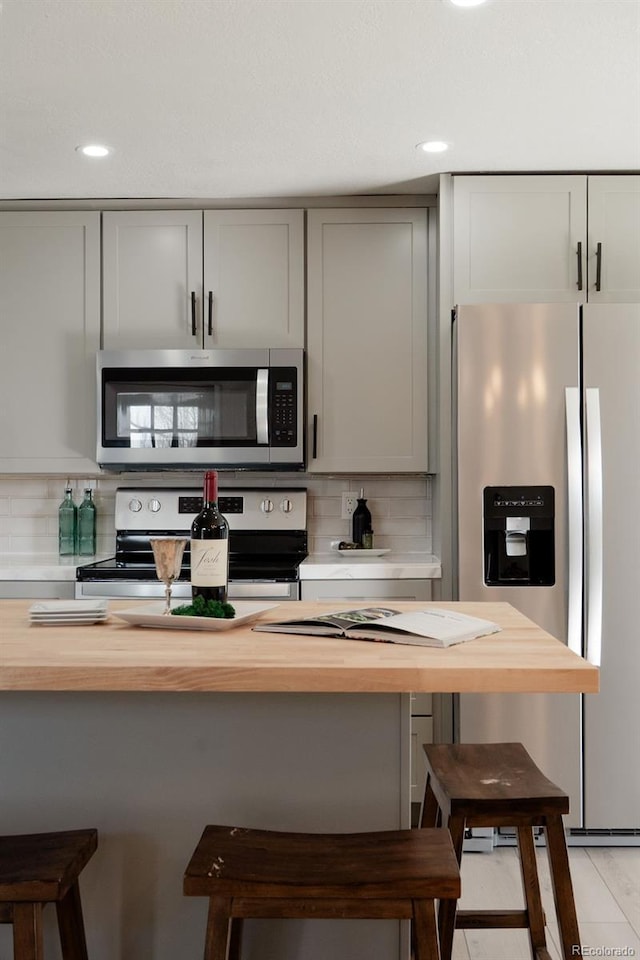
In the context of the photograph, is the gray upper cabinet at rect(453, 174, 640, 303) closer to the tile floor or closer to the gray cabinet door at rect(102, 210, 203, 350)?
the gray cabinet door at rect(102, 210, 203, 350)

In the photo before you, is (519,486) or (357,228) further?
(357,228)

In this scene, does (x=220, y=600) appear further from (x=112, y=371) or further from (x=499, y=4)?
(x=112, y=371)

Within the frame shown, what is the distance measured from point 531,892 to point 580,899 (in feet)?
2.43

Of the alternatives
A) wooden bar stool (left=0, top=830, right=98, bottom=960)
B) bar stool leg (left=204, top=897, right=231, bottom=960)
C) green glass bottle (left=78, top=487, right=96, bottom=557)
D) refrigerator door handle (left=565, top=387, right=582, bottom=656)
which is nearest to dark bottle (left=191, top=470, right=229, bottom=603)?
wooden bar stool (left=0, top=830, right=98, bottom=960)

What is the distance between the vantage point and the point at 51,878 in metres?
1.32

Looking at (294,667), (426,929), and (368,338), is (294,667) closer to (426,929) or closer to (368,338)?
(426,929)

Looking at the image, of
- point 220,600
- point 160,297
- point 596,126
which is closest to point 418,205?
point 596,126

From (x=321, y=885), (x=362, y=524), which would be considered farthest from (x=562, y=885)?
(x=362, y=524)

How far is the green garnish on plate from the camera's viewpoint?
1652 mm

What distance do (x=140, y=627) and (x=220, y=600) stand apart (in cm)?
16

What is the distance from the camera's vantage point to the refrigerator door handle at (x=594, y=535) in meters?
2.94

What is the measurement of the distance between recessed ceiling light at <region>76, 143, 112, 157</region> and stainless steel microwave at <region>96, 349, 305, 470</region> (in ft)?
2.54

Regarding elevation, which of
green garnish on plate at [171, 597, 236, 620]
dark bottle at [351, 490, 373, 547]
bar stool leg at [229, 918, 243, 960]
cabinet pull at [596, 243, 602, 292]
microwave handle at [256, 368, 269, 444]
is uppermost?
cabinet pull at [596, 243, 602, 292]

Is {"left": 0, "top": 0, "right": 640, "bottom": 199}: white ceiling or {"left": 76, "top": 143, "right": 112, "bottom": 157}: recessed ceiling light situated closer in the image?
{"left": 0, "top": 0, "right": 640, "bottom": 199}: white ceiling
